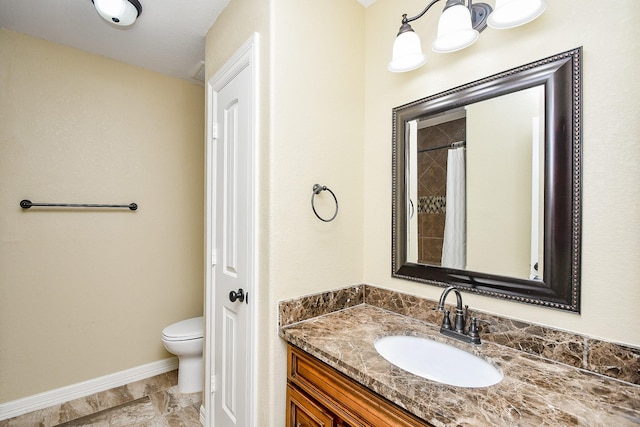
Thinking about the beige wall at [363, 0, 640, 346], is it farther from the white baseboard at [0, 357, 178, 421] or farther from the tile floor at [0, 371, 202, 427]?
the white baseboard at [0, 357, 178, 421]

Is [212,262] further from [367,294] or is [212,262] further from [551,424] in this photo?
[551,424]

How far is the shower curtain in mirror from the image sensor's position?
1.26m

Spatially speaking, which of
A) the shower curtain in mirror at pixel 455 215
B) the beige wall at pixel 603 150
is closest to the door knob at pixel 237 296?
the shower curtain in mirror at pixel 455 215

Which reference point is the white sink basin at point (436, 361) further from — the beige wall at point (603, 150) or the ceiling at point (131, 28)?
the ceiling at point (131, 28)

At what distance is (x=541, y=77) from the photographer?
3.38 ft

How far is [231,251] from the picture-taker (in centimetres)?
158

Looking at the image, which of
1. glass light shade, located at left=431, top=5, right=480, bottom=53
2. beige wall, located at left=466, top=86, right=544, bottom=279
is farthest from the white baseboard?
glass light shade, located at left=431, top=5, right=480, bottom=53

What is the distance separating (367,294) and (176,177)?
6.35 feet

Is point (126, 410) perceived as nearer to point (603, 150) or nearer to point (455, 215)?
point (455, 215)

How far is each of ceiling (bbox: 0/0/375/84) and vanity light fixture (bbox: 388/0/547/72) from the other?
60 cm

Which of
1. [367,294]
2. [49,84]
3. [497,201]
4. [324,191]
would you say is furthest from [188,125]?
[497,201]

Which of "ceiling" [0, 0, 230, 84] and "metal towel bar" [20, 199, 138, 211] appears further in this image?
"metal towel bar" [20, 199, 138, 211]

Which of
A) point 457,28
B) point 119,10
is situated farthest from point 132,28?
point 457,28

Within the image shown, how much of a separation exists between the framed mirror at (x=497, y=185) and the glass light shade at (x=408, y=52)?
7.0 inches
